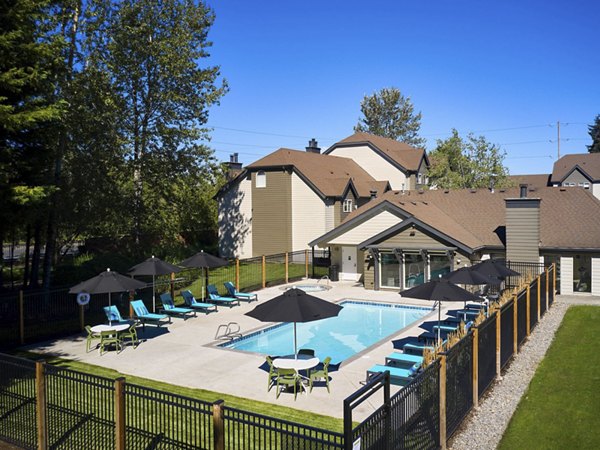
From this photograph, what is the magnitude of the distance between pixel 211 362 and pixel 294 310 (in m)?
3.88

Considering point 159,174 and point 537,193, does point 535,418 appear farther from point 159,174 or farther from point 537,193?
point 159,174

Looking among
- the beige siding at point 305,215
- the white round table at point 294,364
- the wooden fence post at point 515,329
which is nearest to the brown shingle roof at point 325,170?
the beige siding at point 305,215

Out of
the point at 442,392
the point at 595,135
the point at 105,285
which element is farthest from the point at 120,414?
the point at 595,135

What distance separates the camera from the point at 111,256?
2606 centimetres

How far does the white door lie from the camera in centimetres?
3083

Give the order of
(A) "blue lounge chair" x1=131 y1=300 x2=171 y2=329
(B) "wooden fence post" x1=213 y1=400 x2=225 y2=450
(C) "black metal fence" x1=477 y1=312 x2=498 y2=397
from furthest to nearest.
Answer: (A) "blue lounge chair" x1=131 y1=300 x2=171 y2=329, (C) "black metal fence" x1=477 y1=312 x2=498 y2=397, (B) "wooden fence post" x1=213 y1=400 x2=225 y2=450

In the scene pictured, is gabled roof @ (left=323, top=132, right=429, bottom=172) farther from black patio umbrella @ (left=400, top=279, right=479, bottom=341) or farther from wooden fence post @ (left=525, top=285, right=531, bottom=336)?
black patio umbrella @ (left=400, top=279, right=479, bottom=341)

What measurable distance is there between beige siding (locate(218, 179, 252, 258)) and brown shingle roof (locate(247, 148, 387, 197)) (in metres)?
2.38

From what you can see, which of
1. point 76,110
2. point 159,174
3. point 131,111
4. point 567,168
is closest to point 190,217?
point 159,174

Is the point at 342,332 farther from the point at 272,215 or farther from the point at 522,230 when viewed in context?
the point at 272,215

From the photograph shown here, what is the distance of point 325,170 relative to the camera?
133ft

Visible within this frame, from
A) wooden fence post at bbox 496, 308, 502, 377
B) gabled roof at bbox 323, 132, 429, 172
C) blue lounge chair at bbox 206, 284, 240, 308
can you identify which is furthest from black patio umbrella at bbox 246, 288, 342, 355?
gabled roof at bbox 323, 132, 429, 172

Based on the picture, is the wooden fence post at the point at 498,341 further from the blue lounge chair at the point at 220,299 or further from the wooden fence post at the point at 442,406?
the blue lounge chair at the point at 220,299

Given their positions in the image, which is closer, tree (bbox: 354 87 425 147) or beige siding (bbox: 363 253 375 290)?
beige siding (bbox: 363 253 375 290)
